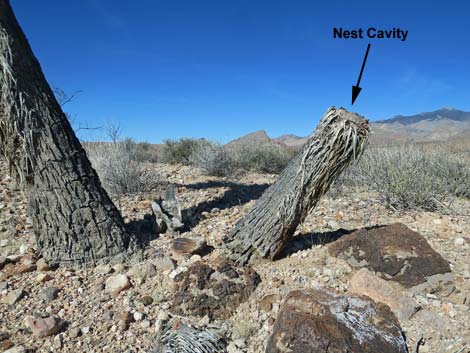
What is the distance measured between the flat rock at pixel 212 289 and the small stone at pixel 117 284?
18.5 inches

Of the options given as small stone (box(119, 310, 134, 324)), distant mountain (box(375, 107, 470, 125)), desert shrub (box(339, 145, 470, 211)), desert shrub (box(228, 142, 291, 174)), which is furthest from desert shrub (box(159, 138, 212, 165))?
distant mountain (box(375, 107, 470, 125))

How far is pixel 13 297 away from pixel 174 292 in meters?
1.37

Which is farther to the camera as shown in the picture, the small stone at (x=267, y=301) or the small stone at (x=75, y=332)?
the small stone at (x=267, y=301)

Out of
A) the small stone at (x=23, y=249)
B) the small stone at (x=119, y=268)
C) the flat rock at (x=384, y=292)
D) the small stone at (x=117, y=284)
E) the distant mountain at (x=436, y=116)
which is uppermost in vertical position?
the distant mountain at (x=436, y=116)

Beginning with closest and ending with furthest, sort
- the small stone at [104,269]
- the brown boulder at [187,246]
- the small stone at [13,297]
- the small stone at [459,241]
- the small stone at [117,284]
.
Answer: the small stone at [13,297], the small stone at [117,284], the small stone at [104,269], the brown boulder at [187,246], the small stone at [459,241]

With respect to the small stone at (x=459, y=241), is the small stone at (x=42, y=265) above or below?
above

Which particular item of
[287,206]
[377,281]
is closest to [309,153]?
[287,206]

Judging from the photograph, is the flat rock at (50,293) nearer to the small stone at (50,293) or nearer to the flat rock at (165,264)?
the small stone at (50,293)

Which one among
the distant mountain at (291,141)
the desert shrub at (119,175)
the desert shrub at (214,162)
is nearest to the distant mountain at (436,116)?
the distant mountain at (291,141)

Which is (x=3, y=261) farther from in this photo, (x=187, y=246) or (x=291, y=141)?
(x=291, y=141)

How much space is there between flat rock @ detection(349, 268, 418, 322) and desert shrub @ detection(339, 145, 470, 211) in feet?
7.55

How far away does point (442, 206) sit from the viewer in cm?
477

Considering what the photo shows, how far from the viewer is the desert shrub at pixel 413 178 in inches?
191

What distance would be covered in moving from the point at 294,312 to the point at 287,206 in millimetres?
1095
